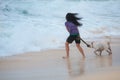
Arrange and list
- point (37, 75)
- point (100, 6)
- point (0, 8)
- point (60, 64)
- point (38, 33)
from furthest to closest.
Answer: point (100, 6), point (0, 8), point (38, 33), point (60, 64), point (37, 75)

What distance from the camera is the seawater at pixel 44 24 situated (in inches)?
560

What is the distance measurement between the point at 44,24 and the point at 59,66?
972cm

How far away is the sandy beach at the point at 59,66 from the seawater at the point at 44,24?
1.27 meters

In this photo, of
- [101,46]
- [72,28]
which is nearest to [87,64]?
[101,46]

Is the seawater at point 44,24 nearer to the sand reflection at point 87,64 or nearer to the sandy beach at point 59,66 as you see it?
the sandy beach at point 59,66

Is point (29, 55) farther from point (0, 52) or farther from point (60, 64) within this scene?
point (60, 64)

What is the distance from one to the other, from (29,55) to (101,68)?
3157mm

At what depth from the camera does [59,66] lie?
9.84 meters

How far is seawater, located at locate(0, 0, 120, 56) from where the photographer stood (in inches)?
560

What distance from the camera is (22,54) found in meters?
12.1

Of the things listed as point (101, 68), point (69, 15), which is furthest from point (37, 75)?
point (69, 15)

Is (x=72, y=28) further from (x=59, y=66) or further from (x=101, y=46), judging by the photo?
(x=59, y=66)

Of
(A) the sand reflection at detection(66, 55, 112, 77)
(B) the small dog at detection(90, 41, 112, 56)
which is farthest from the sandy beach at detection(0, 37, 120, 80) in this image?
(B) the small dog at detection(90, 41, 112, 56)

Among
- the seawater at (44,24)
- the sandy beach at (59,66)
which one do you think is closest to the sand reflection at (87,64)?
the sandy beach at (59,66)
